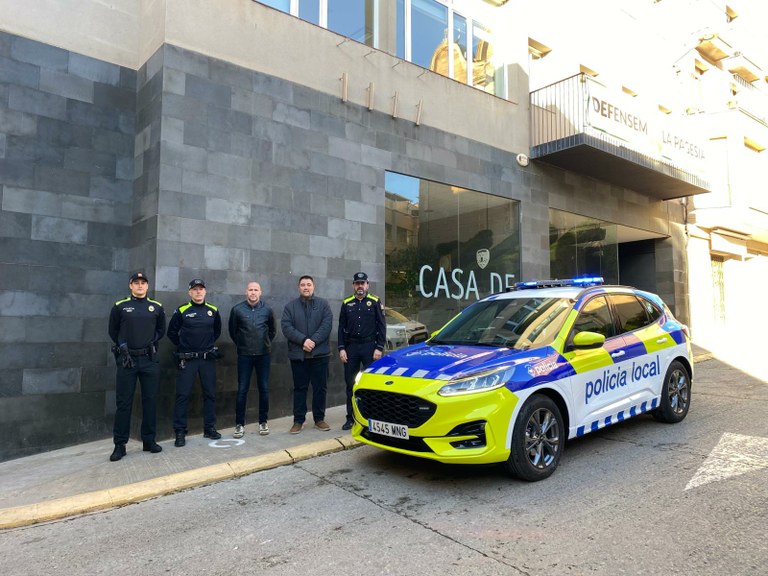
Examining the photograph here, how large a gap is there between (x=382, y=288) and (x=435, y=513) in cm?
545

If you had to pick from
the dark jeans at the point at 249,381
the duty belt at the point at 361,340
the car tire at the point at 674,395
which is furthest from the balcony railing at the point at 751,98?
the dark jeans at the point at 249,381

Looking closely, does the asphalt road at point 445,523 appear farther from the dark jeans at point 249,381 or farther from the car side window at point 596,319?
the dark jeans at point 249,381

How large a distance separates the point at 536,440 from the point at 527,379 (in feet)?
1.83

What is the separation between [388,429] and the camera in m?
4.63

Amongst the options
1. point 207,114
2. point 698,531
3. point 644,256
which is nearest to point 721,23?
point 644,256

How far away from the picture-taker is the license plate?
450 centimetres

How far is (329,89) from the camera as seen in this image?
8633 millimetres

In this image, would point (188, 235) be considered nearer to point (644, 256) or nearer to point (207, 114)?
point (207, 114)

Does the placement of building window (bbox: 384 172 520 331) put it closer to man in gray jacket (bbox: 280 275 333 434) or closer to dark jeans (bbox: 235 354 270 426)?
man in gray jacket (bbox: 280 275 333 434)

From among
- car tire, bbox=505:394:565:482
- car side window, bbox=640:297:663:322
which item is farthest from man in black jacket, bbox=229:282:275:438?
car side window, bbox=640:297:663:322

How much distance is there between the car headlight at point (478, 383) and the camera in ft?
14.3

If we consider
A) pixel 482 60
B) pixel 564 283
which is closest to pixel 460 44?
pixel 482 60

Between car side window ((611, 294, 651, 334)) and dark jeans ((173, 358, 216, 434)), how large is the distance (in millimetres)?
4846

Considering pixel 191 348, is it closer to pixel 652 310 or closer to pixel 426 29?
pixel 652 310
